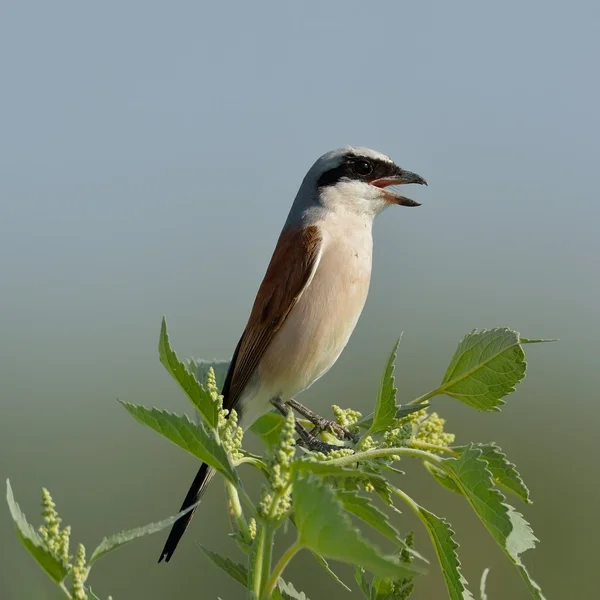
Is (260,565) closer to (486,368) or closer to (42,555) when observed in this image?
(42,555)

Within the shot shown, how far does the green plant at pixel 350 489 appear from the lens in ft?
2.52

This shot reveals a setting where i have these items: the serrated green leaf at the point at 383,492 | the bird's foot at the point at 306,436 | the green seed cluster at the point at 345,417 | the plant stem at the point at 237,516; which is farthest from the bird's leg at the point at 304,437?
the plant stem at the point at 237,516

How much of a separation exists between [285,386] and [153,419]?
198 centimetres

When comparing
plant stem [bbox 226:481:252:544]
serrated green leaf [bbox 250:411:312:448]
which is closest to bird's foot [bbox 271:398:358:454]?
serrated green leaf [bbox 250:411:312:448]

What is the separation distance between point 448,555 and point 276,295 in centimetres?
191

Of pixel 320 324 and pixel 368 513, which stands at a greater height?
pixel 368 513

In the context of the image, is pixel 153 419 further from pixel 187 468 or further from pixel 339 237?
pixel 187 468

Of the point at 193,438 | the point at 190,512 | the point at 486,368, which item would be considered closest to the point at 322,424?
the point at 190,512

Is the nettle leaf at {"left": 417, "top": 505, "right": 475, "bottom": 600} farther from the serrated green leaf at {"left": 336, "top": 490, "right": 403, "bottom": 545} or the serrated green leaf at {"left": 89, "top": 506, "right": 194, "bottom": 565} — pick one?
the serrated green leaf at {"left": 89, "top": 506, "right": 194, "bottom": 565}

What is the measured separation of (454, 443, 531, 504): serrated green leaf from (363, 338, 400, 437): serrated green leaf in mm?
107

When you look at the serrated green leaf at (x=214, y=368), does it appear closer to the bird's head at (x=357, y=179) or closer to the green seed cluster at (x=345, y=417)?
the green seed cluster at (x=345, y=417)

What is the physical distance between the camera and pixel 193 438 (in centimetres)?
88

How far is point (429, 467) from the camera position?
121cm

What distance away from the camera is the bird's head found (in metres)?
3.13
